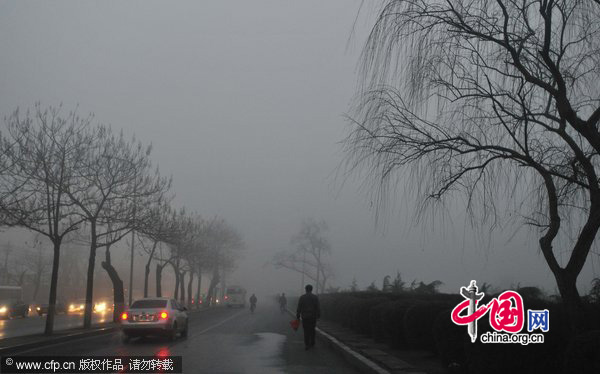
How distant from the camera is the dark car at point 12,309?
45.4 m

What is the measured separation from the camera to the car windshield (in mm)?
21467

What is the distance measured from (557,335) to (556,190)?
3.24 m

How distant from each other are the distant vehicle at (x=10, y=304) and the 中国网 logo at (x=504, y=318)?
144 ft

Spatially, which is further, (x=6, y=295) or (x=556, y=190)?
(x=6, y=295)

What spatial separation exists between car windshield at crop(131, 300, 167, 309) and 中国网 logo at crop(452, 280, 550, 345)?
1401 centimetres

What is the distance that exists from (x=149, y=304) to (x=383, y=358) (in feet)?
37.7

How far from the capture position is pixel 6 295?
49594 mm

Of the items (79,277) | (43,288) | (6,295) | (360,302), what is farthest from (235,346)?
(79,277)

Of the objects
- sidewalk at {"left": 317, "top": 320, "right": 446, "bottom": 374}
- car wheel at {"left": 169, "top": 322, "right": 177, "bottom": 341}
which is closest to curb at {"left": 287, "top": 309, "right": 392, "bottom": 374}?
sidewalk at {"left": 317, "top": 320, "right": 446, "bottom": 374}

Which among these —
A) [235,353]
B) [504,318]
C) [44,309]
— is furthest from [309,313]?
[44,309]

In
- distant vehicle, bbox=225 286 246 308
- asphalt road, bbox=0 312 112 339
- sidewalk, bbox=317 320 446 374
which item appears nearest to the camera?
sidewalk, bbox=317 320 446 374

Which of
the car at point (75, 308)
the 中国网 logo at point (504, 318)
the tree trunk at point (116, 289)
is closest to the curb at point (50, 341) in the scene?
the tree trunk at point (116, 289)

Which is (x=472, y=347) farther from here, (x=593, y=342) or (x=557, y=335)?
(x=593, y=342)

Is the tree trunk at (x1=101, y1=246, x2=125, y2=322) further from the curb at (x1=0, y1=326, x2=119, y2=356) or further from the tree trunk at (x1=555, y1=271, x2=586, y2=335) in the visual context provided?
the tree trunk at (x1=555, y1=271, x2=586, y2=335)
